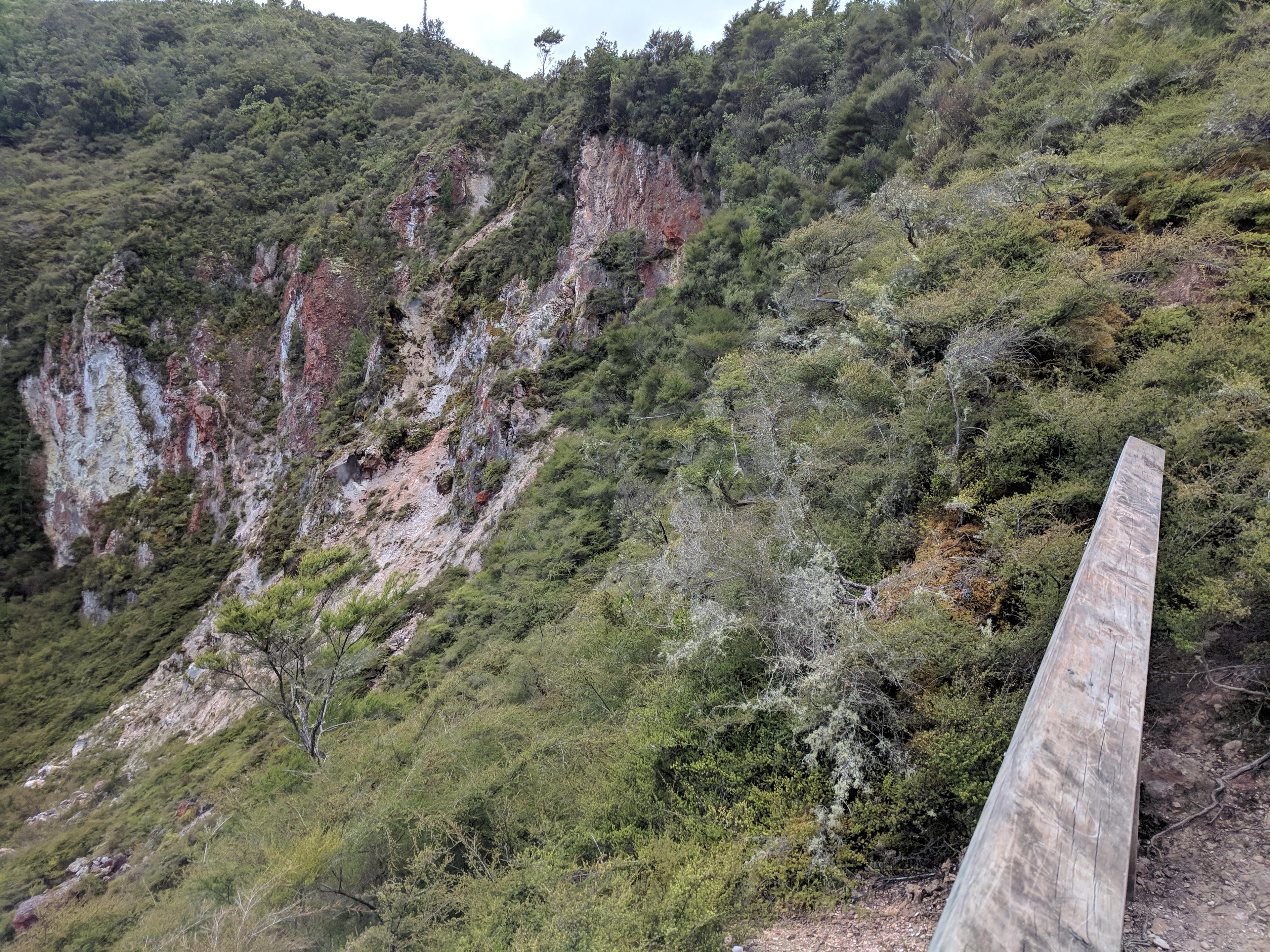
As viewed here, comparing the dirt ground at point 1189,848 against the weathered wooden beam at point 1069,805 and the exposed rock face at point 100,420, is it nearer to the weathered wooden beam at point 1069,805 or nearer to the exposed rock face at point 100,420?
the weathered wooden beam at point 1069,805

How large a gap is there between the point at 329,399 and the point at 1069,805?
29.7 m

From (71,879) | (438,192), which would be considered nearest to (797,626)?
(71,879)

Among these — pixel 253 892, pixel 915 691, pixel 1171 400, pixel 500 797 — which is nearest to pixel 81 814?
pixel 253 892

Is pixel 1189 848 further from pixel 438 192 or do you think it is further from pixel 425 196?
pixel 425 196

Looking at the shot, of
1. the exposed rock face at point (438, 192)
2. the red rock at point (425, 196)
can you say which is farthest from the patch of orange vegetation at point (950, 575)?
the red rock at point (425, 196)

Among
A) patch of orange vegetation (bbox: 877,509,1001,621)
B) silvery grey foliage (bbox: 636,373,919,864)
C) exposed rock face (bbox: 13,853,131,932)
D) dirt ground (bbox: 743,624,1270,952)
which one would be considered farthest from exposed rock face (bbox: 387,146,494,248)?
dirt ground (bbox: 743,624,1270,952)

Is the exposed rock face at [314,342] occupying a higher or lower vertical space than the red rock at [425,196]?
lower

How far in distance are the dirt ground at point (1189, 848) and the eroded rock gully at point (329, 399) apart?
48.0ft

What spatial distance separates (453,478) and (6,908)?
14961mm

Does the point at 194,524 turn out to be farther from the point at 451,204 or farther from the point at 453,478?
the point at 451,204

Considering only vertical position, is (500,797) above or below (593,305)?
below

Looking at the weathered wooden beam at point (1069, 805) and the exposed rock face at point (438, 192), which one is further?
the exposed rock face at point (438, 192)

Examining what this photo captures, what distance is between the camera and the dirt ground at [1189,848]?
2.16m

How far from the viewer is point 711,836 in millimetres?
3982
